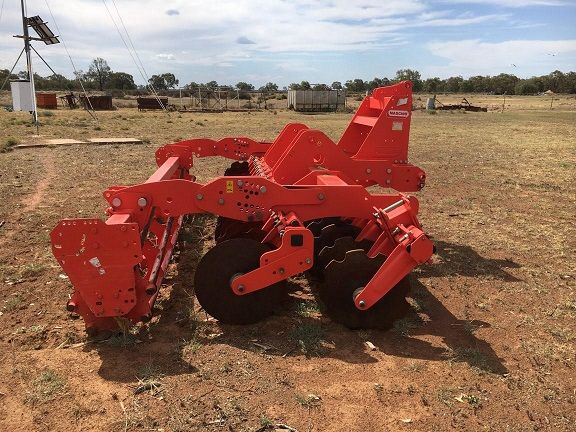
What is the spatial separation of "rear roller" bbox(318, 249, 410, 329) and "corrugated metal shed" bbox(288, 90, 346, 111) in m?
38.9

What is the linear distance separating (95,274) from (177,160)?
3016mm

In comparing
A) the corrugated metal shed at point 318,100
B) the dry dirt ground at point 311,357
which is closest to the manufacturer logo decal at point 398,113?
the dry dirt ground at point 311,357

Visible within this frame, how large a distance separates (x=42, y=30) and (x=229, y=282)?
63.2ft

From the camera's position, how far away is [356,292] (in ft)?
14.6

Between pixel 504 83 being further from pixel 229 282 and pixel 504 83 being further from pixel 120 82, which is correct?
pixel 229 282

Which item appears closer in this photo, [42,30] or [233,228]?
[233,228]

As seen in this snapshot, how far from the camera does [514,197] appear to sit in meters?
10.2

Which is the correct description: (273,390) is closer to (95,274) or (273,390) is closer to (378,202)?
(95,274)

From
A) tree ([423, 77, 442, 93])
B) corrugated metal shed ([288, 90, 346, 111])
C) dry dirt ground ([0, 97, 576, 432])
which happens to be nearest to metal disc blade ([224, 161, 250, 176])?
dry dirt ground ([0, 97, 576, 432])

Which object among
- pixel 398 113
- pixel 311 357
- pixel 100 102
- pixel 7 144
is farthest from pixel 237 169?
pixel 100 102

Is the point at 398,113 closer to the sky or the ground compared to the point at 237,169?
closer to the sky

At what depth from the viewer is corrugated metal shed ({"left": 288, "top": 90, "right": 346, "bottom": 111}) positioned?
1660 inches

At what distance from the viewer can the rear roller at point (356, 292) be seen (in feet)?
14.6

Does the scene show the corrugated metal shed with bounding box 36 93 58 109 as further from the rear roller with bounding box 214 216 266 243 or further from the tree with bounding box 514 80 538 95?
the tree with bounding box 514 80 538 95
